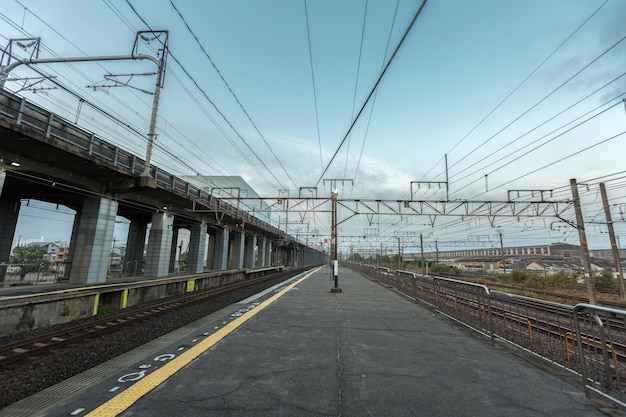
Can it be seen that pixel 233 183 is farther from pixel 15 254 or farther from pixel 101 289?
pixel 101 289

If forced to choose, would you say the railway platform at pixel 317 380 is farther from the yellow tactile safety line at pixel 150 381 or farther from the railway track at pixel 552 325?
the railway track at pixel 552 325

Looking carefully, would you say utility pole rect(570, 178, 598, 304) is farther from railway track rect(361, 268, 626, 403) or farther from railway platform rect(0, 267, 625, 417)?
railway platform rect(0, 267, 625, 417)

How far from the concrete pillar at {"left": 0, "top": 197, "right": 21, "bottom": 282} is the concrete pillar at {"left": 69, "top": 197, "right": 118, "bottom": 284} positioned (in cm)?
969

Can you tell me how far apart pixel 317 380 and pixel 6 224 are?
31228 mm

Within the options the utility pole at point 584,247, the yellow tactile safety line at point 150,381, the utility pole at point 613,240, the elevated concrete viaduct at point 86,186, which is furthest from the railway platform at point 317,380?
the utility pole at point 613,240

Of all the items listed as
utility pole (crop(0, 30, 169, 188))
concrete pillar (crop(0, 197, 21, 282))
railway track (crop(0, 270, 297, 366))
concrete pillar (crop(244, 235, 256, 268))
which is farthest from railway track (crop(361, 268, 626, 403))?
concrete pillar (crop(244, 235, 256, 268))

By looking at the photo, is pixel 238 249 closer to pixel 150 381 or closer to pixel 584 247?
pixel 584 247

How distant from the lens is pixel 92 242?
17969mm

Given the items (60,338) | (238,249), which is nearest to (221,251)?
(238,249)

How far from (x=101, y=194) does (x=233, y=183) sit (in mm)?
57340

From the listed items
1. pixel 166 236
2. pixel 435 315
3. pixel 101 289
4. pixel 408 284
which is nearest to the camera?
pixel 435 315

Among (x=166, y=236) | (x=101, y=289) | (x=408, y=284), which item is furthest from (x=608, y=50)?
(x=166, y=236)

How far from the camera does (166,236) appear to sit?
83.8 ft

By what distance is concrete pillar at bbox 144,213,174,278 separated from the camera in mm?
24438
